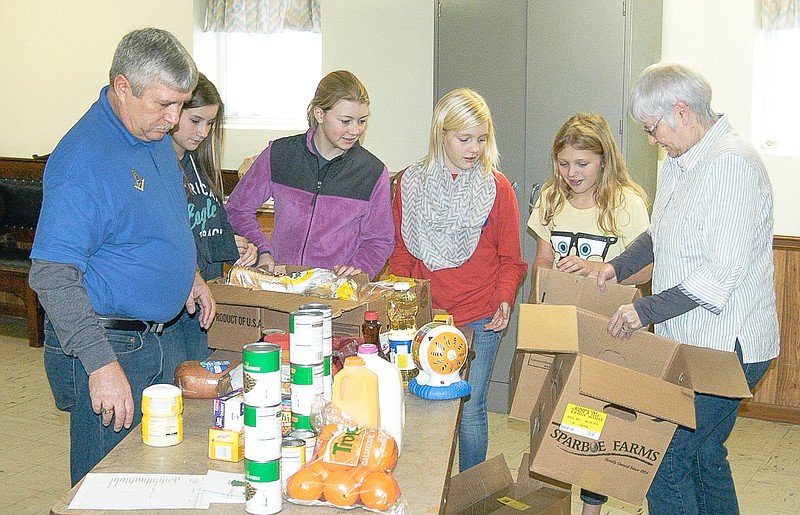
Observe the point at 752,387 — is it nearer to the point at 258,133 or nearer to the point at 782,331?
the point at 782,331

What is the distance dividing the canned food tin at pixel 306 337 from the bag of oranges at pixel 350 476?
19 centimetres

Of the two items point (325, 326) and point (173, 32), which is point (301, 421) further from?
point (173, 32)

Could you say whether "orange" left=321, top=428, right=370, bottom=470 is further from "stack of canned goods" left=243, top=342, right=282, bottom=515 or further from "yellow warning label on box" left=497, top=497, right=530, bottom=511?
"yellow warning label on box" left=497, top=497, right=530, bottom=511

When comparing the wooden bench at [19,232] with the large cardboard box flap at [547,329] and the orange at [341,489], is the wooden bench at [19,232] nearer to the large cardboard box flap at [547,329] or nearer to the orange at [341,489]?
the large cardboard box flap at [547,329]

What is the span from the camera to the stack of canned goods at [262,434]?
1546mm

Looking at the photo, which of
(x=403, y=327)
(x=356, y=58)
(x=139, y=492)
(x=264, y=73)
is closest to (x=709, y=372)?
(x=403, y=327)

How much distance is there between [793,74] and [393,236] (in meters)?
2.51

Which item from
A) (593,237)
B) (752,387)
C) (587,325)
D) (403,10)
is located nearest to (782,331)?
(593,237)

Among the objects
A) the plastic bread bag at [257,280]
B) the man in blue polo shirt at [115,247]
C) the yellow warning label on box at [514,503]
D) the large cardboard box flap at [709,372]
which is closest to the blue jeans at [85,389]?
the man in blue polo shirt at [115,247]

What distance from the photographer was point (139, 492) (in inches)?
65.2

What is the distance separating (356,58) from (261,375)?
12.5 ft

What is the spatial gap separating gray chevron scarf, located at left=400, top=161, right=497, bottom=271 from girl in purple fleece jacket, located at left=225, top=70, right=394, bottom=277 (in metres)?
0.09

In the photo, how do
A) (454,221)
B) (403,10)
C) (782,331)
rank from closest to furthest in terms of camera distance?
(454,221)
(782,331)
(403,10)

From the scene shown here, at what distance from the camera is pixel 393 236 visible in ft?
9.91
